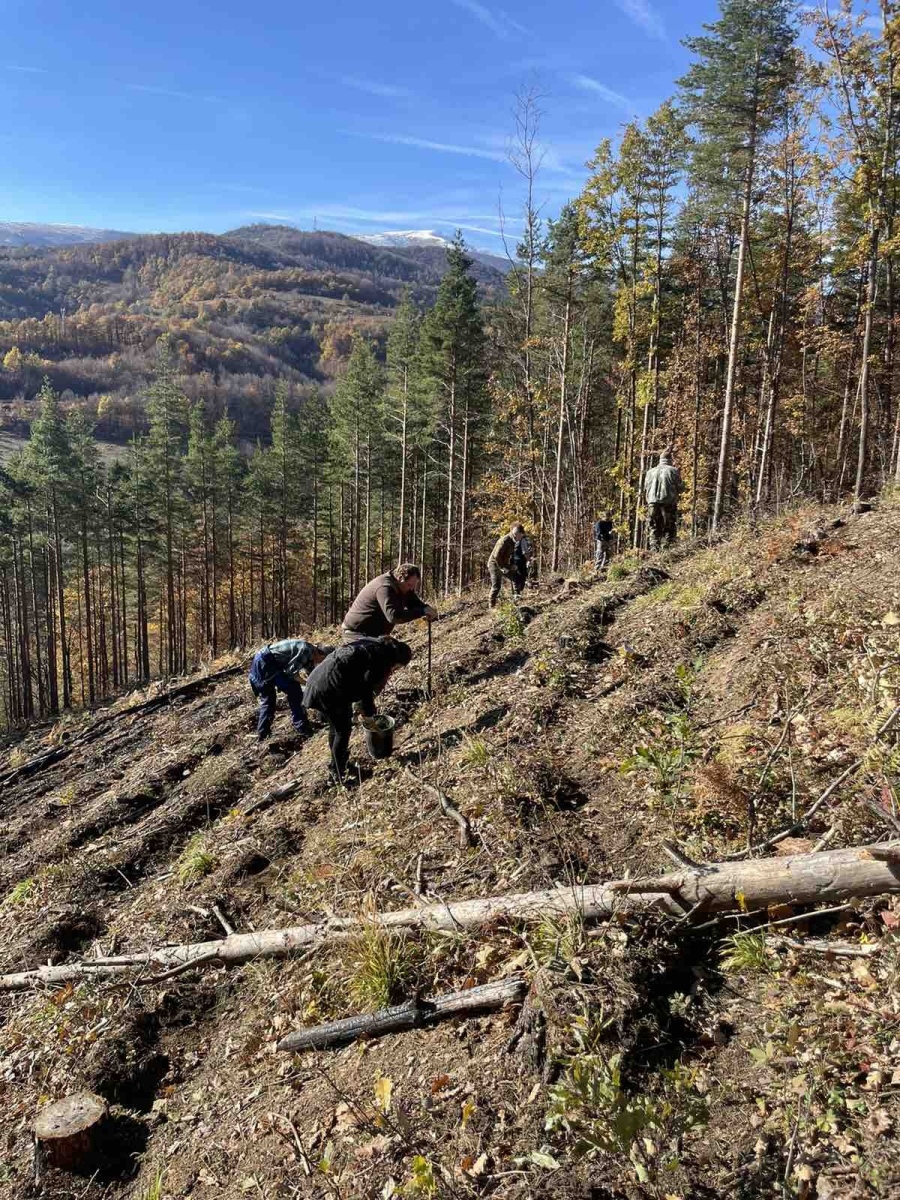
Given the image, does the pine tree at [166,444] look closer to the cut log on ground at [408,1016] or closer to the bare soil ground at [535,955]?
the bare soil ground at [535,955]

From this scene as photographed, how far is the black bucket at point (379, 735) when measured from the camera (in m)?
6.87

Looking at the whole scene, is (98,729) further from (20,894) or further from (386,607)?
(386,607)

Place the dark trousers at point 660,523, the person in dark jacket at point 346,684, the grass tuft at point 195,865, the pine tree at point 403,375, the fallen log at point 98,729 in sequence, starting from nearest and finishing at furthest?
the grass tuft at point 195,865 → the person in dark jacket at point 346,684 → the fallen log at point 98,729 → the dark trousers at point 660,523 → the pine tree at point 403,375

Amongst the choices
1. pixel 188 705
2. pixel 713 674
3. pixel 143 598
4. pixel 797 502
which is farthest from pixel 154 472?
pixel 713 674

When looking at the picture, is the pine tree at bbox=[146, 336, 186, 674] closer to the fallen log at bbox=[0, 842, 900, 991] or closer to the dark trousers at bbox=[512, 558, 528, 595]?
the dark trousers at bbox=[512, 558, 528, 595]

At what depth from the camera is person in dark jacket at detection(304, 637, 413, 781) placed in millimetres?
6664

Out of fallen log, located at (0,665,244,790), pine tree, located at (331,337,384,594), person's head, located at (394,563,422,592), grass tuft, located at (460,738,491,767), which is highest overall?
pine tree, located at (331,337,384,594)

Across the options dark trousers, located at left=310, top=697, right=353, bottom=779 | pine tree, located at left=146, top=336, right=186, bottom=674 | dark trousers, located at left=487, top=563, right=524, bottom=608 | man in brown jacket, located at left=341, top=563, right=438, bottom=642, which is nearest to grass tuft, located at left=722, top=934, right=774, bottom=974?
dark trousers, located at left=310, top=697, right=353, bottom=779

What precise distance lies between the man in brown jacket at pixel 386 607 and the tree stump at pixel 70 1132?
168 inches

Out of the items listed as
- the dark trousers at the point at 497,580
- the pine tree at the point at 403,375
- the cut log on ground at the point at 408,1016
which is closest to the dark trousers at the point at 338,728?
the cut log on ground at the point at 408,1016

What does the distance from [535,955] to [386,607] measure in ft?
13.8

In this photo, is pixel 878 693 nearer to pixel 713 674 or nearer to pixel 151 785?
pixel 713 674

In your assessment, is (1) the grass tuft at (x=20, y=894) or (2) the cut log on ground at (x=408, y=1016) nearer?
(2) the cut log on ground at (x=408, y=1016)

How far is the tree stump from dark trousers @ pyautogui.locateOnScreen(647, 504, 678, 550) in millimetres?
12652
